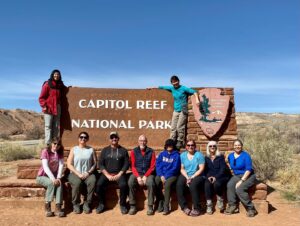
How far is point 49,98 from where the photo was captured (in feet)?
27.4

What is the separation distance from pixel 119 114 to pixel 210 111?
7.02 feet

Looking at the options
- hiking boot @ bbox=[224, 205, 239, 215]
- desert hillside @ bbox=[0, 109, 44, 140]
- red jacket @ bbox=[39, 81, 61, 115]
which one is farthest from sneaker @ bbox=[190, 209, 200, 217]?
desert hillside @ bbox=[0, 109, 44, 140]

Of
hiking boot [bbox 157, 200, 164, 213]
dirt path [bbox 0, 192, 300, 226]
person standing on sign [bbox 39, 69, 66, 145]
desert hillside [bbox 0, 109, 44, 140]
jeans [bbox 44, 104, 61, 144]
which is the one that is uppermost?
desert hillside [bbox 0, 109, 44, 140]

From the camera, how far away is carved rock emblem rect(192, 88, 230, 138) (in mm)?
8734

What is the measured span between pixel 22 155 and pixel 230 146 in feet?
36.4

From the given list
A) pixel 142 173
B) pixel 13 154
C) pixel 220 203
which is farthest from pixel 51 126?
pixel 13 154

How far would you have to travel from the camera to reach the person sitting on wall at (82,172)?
682 centimetres

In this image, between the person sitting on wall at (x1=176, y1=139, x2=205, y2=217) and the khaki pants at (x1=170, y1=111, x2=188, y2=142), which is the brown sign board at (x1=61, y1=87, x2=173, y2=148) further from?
the person sitting on wall at (x1=176, y1=139, x2=205, y2=217)

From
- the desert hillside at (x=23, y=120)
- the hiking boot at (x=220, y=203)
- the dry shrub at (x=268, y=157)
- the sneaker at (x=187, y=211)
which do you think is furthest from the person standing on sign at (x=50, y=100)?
the desert hillside at (x=23, y=120)

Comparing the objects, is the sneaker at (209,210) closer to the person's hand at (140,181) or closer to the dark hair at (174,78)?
the person's hand at (140,181)

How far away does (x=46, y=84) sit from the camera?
8.32m

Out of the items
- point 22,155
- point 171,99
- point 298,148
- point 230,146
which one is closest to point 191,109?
point 171,99

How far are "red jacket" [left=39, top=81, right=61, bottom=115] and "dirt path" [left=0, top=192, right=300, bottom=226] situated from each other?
84.3 inches

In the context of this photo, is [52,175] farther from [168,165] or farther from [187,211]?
[187,211]
